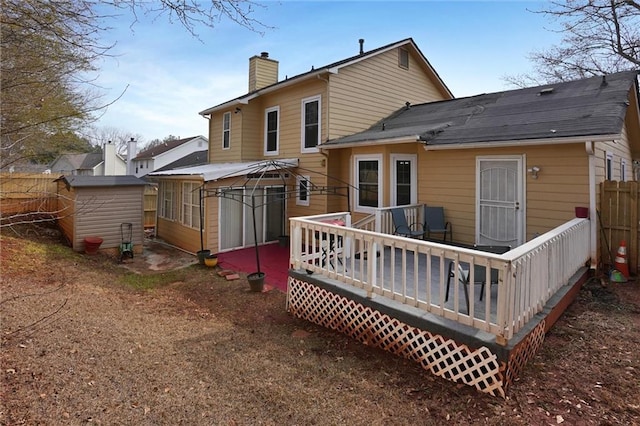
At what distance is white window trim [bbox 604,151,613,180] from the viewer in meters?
7.30

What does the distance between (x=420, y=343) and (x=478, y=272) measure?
1.14 metres

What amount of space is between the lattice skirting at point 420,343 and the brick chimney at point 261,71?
11555mm

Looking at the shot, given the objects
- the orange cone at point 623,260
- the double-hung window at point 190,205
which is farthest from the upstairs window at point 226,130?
the orange cone at point 623,260

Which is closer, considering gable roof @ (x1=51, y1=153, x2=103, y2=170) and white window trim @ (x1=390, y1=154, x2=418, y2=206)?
white window trim @ (x1=390, y1=154, x2=418, y2=206)

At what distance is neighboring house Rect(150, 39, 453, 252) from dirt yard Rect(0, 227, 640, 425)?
190 inches

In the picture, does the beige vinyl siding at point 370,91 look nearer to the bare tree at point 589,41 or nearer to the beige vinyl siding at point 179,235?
the bare tree at point 589,41

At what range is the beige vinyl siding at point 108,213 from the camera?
10.4 meters

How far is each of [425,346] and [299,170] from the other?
27.7 feet

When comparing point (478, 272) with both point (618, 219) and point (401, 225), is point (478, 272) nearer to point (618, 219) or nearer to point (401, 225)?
point (401, 225)

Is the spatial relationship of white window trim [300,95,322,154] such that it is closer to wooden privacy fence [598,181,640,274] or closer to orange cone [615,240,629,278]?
wooden privacy fence [598,181,640,274]

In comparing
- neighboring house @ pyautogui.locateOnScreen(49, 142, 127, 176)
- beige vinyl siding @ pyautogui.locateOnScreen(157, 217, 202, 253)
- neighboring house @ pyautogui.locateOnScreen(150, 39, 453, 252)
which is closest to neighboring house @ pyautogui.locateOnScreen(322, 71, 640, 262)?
neighboring house @ pyautogui.locateOnScreen(150, 39, 453, 252)

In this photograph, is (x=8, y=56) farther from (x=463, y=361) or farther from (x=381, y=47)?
(x=381, y=47)

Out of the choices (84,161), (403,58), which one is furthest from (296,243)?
(84,161)

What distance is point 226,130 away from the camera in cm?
1430
